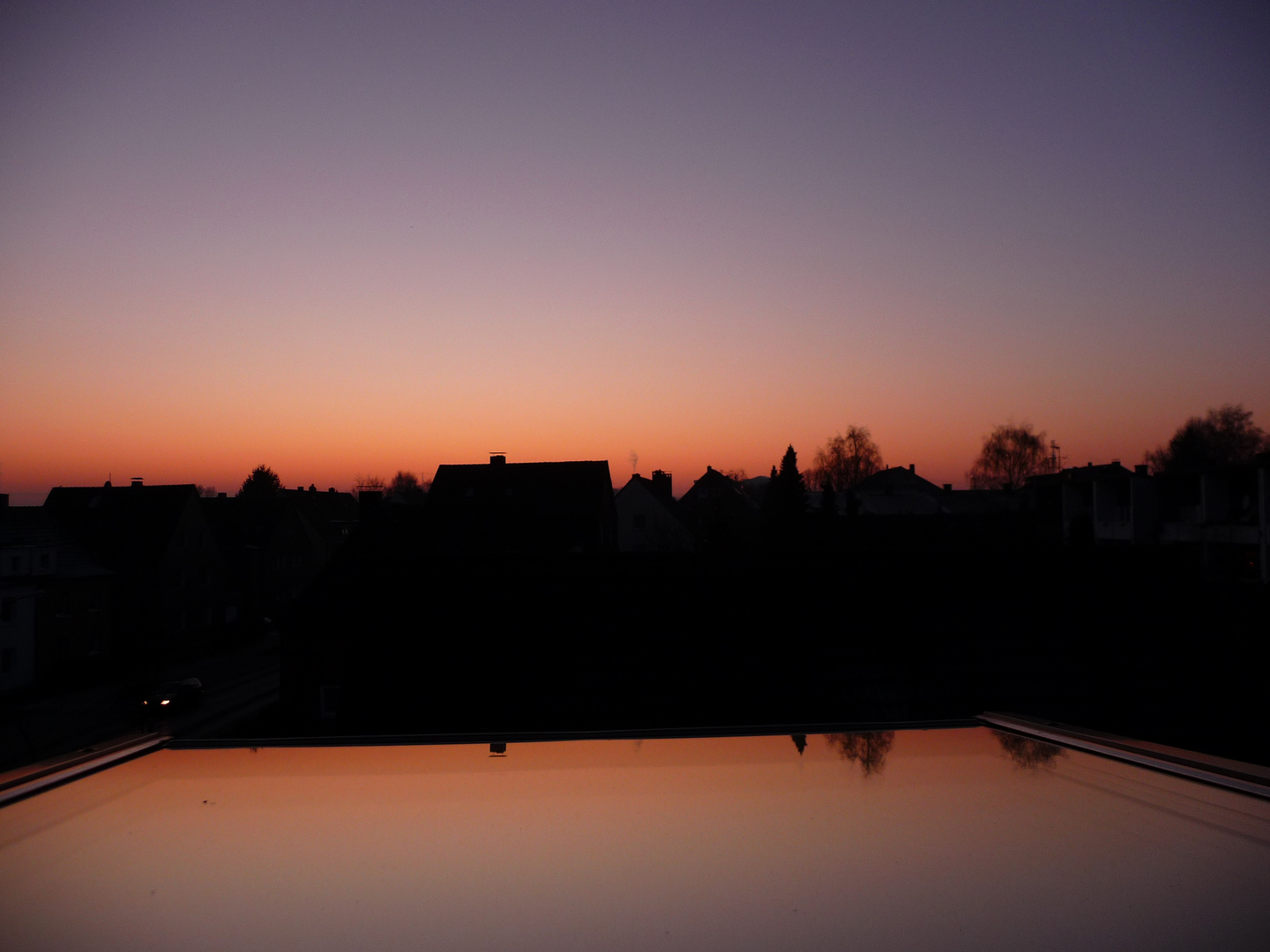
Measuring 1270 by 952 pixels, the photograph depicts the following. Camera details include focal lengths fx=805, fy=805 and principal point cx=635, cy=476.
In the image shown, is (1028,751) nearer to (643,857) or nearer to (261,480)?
(643,857)

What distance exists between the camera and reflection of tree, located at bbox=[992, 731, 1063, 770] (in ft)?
11.7

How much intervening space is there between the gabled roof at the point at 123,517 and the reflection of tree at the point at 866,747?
1713 inches

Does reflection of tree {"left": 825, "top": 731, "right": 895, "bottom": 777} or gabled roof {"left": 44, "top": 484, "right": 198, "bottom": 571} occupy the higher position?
gabled roof {"left": 44, "top": 484, "right": 198, "bottom": 571}

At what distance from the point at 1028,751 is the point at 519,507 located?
3634 centimetres

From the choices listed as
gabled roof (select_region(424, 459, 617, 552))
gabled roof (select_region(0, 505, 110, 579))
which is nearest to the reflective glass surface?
gabled roof (select_region(424, 459, 617, 552))

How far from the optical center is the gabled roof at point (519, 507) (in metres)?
38.2

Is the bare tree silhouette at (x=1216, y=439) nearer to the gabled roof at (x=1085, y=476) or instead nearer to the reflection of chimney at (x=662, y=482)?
the gabled roof at (x=1085, y=476)

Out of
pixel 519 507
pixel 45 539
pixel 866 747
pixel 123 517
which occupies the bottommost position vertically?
pixel 866 747

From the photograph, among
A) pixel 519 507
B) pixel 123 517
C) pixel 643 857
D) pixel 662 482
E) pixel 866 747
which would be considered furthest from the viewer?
pixel 662 482

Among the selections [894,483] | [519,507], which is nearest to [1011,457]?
[894,483]

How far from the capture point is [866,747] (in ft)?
12.8

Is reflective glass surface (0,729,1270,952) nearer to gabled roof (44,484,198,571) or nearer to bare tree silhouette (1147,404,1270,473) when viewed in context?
gabled roof (44,484,198,571)

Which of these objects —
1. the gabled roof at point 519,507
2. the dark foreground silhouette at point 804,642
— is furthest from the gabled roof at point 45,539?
the dark foreground silhouette at point 804,642

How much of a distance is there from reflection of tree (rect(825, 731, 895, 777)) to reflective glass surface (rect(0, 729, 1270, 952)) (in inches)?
1.7
